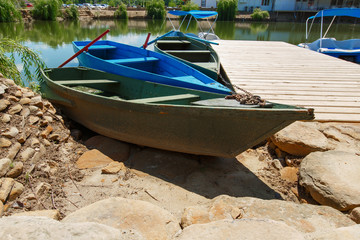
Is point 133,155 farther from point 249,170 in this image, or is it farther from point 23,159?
point 249,170

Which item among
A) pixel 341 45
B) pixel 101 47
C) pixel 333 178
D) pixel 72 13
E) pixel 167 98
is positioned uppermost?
pixel 72 13

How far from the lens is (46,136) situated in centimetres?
364

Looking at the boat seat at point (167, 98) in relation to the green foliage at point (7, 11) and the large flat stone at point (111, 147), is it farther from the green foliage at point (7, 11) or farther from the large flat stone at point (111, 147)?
the green foliage at point (7, 11)

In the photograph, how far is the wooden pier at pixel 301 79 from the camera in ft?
14.3

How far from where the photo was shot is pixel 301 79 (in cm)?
578

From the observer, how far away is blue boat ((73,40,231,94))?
434cm

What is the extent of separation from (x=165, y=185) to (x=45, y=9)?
30.3 meters

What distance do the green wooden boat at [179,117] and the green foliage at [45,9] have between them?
27.7 m

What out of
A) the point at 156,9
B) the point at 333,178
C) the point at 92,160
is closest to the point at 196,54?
the point at 92,160

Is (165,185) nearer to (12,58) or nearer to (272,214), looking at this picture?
(272,214)

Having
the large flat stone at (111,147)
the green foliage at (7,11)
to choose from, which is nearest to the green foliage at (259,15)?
the green foliage at (7,11)

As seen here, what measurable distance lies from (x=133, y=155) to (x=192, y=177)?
989 millimetres

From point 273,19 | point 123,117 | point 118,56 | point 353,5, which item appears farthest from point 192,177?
point 353,5

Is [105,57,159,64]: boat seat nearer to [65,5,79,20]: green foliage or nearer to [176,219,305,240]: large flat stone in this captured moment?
[176,219,305,240]: large flat stone
